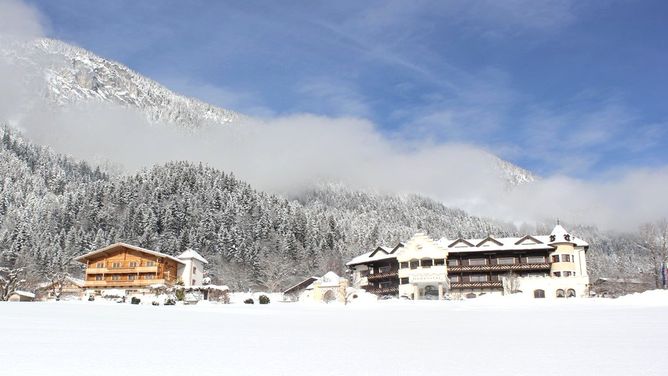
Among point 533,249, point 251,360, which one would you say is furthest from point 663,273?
point 251,360

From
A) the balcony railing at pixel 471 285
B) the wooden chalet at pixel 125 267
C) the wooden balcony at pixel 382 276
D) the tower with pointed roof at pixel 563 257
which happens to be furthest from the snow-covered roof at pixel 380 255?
the wooden chalet at pixel 125 267

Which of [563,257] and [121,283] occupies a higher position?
[563,257]

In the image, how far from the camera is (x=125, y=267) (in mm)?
89875

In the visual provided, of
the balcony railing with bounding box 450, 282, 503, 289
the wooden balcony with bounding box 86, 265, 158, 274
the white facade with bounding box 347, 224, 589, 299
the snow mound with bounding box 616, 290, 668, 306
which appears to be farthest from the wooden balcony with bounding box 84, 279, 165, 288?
the snow mound with bounding box 616, 290, 668, 306

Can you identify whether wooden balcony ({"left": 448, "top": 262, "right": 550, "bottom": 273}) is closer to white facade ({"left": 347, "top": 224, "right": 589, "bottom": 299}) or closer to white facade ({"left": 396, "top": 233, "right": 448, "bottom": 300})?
white facade ({"left": 347, "top": 224, "right": 589, "bottom": 299})

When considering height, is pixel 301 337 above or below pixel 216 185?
below

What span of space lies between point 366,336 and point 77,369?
10.1m

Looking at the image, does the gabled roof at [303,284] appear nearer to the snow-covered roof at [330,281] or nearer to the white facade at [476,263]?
the snow-covered roof at [330,281]

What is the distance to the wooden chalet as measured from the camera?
8869cm

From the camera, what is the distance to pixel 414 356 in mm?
13258

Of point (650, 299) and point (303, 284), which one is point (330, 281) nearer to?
point (303, 284)

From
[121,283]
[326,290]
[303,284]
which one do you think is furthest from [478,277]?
[121,283]

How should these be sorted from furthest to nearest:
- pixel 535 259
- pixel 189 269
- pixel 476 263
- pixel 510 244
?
pixel 189 269 → pixel 510 244 → pixel 476 263 → pixel 535 259

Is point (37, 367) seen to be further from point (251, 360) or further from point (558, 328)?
point (558, 328)
